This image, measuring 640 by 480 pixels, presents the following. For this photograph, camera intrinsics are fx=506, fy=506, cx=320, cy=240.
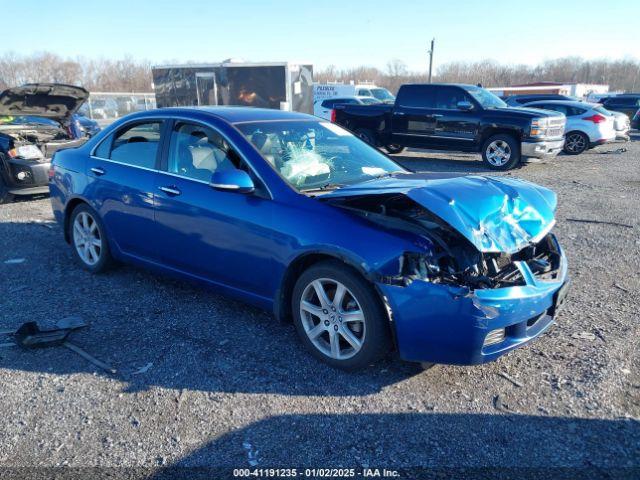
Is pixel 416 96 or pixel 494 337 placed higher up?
pixel 416 96

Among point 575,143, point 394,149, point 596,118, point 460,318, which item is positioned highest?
point 596,118

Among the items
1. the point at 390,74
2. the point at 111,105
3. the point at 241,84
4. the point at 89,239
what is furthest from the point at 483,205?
the point at 390,74

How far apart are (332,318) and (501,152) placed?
393 inches

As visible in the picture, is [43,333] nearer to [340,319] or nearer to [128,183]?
[128,183]

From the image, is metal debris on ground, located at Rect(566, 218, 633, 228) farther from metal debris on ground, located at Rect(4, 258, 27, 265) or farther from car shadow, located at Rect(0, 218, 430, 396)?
metal debris on ground, located at Rect(4, 258, 27, 265)

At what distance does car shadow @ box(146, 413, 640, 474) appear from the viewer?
8.32 ft

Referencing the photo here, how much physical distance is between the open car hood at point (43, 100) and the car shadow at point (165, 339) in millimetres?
4693

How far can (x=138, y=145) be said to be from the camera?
466 centimetres

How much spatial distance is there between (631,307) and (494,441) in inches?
97.4

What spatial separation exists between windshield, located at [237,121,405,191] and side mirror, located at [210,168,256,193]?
0.83 ft

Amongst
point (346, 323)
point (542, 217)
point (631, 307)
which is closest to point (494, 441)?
point (346, 323)

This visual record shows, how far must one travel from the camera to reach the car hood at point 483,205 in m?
3.03

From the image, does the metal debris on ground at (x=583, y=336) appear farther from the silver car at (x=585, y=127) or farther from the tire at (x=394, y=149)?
the silver car at (x=585, y=127)

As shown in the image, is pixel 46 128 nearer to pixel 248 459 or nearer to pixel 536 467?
pixel 248 459
